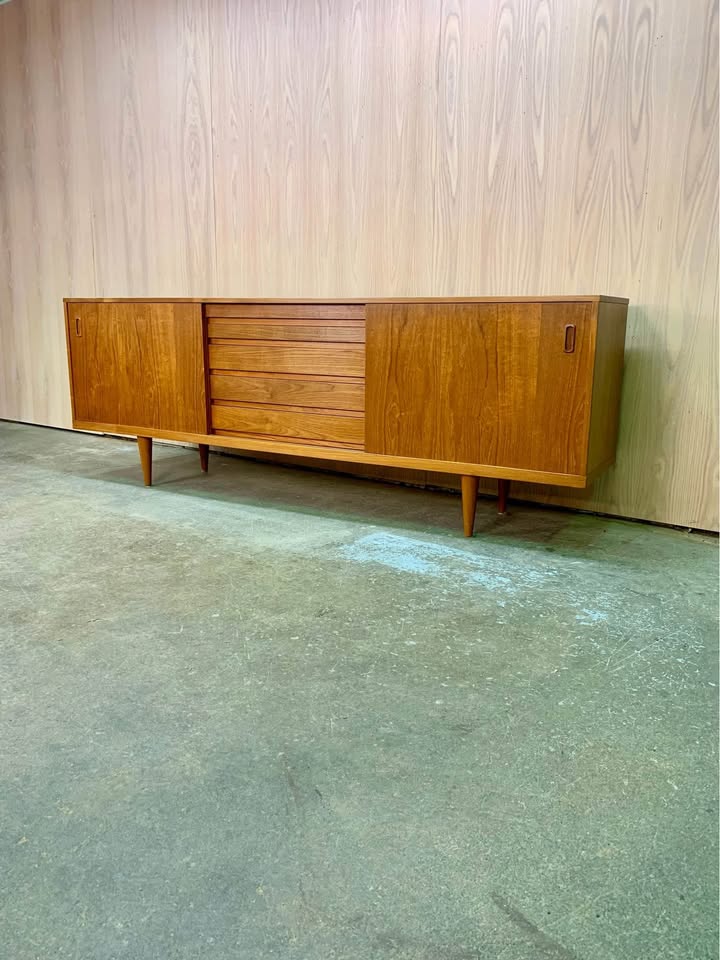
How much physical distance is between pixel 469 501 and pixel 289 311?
32.7 inches

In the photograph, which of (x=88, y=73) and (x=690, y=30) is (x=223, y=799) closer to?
(x=690, y=30)

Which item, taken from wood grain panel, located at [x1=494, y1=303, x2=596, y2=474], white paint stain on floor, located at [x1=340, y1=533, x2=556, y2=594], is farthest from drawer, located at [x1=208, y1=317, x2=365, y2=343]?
white paint stain on floor, located at [x1=340, y1=533, x2=556, y2=594]

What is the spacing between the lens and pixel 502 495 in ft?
7.88

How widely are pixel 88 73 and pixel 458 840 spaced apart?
378 centimetres

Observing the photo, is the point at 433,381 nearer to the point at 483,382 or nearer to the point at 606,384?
the point at 483,382

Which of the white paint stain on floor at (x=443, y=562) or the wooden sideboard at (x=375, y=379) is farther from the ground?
the wooden sideboard at (x=375, y=379)

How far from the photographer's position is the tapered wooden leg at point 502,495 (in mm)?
2396

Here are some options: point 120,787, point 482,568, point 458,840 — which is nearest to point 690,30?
point 482,568

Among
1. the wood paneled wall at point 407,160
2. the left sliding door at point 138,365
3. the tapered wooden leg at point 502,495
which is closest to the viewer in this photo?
the wood paneled wall at point 407,160

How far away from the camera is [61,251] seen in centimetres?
376

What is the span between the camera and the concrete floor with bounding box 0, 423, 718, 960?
2.68 feet

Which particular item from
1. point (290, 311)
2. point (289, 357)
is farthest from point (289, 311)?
point (289, 357)

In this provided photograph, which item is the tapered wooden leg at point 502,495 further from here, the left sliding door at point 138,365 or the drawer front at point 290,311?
the left sliding door at point 138,365

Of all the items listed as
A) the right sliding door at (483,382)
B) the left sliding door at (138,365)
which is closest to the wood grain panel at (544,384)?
the right sliding door at (483,382)
